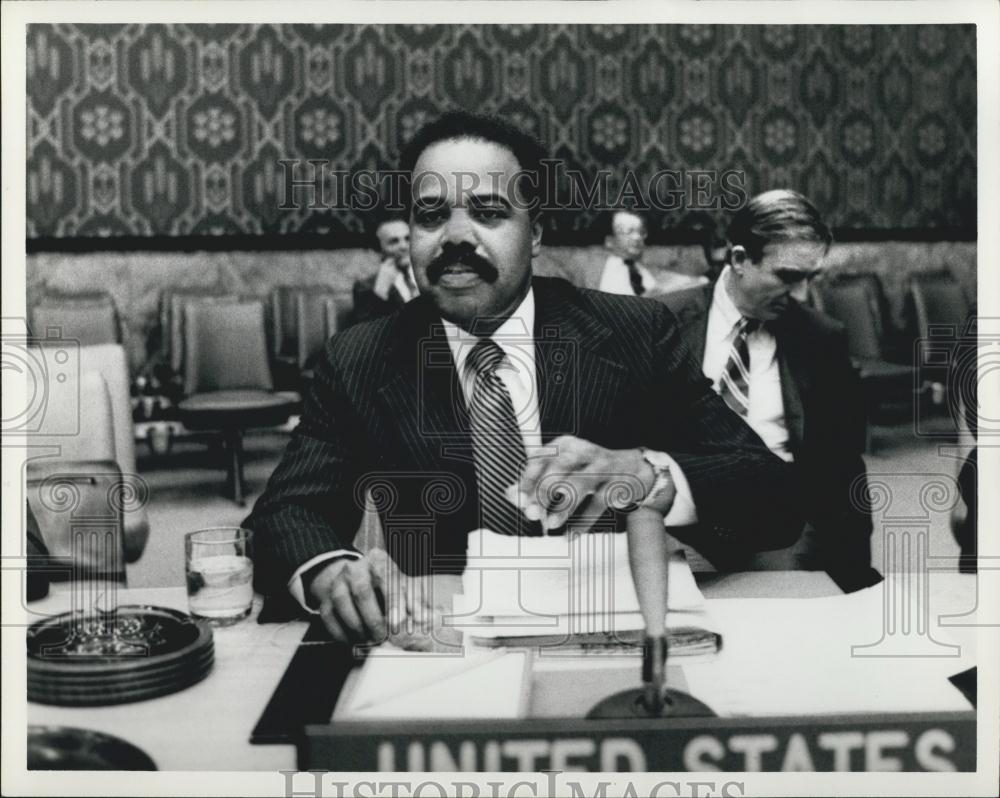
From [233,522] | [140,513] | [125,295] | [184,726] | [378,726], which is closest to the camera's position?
[184,726]

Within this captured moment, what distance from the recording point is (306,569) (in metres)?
1.47

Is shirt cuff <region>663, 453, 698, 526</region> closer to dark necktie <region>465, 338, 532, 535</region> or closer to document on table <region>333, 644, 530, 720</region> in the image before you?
dark necktie <region>465, 338, 532, 535</region>

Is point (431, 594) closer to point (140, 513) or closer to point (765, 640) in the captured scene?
point (765, 640)

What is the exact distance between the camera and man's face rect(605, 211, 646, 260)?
1803 millimetres

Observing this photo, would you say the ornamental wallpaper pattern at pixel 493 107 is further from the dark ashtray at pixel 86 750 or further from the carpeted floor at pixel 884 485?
the dark ashtray at pixel 86 750

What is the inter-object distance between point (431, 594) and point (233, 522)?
37 centimetres

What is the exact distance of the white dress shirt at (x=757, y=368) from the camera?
174 cm

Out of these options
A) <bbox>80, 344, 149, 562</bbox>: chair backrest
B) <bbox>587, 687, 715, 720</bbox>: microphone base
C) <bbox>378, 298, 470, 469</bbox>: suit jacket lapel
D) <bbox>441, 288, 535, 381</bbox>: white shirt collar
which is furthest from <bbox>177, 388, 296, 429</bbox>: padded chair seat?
<bbox>587, 687, 715, 720</bbox>: microphone base

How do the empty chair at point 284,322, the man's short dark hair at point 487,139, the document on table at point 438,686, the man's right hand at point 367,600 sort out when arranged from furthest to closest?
the empty chair at point 284,322, the man's short dark hair at point 487,139, the man's right hand at point 367,600, the document on table at point 438,686

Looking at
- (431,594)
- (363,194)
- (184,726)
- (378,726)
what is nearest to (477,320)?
(363,194)

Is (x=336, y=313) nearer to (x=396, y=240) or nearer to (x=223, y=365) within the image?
(x=396, y=240)

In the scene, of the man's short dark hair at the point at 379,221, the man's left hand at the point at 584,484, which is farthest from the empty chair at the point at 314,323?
the man's left hand at the point at 584,484

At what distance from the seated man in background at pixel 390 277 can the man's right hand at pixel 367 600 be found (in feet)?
1.62

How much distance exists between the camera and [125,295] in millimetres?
1874
